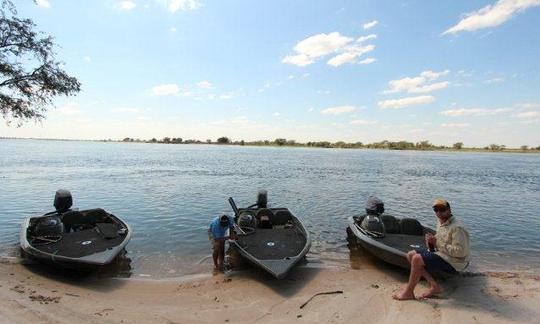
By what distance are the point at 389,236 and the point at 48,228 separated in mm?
10191

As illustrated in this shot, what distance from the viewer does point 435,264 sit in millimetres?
7547

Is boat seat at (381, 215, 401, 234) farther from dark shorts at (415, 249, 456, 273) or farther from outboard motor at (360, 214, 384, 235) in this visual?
dark shorts at (415, 249, 456, 273)

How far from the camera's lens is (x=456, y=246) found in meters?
7.30

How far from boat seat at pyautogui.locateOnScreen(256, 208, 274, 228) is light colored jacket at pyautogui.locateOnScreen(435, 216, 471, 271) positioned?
6673 millimetres

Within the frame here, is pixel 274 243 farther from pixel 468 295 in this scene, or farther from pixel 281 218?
pixel 468 295

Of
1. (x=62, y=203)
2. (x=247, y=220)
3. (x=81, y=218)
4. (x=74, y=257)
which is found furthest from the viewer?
(x=62, y=203)

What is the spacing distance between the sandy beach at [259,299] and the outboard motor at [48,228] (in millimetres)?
1134

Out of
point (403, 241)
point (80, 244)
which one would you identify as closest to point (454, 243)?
point (403, 241)

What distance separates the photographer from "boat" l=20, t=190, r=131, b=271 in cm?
952

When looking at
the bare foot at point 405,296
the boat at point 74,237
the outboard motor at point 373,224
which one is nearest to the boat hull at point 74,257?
the boat at point 74,237

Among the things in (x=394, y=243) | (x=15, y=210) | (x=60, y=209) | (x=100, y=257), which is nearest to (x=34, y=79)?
(x=60, y=209)

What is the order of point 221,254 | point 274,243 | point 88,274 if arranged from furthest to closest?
point 274,243 → point 221,254 → point 88,274

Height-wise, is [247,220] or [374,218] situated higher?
[374,218]

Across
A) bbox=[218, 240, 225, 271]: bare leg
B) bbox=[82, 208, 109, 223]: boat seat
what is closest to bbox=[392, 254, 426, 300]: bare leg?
bbox=[218, 240, 225, 271]: bare leg
